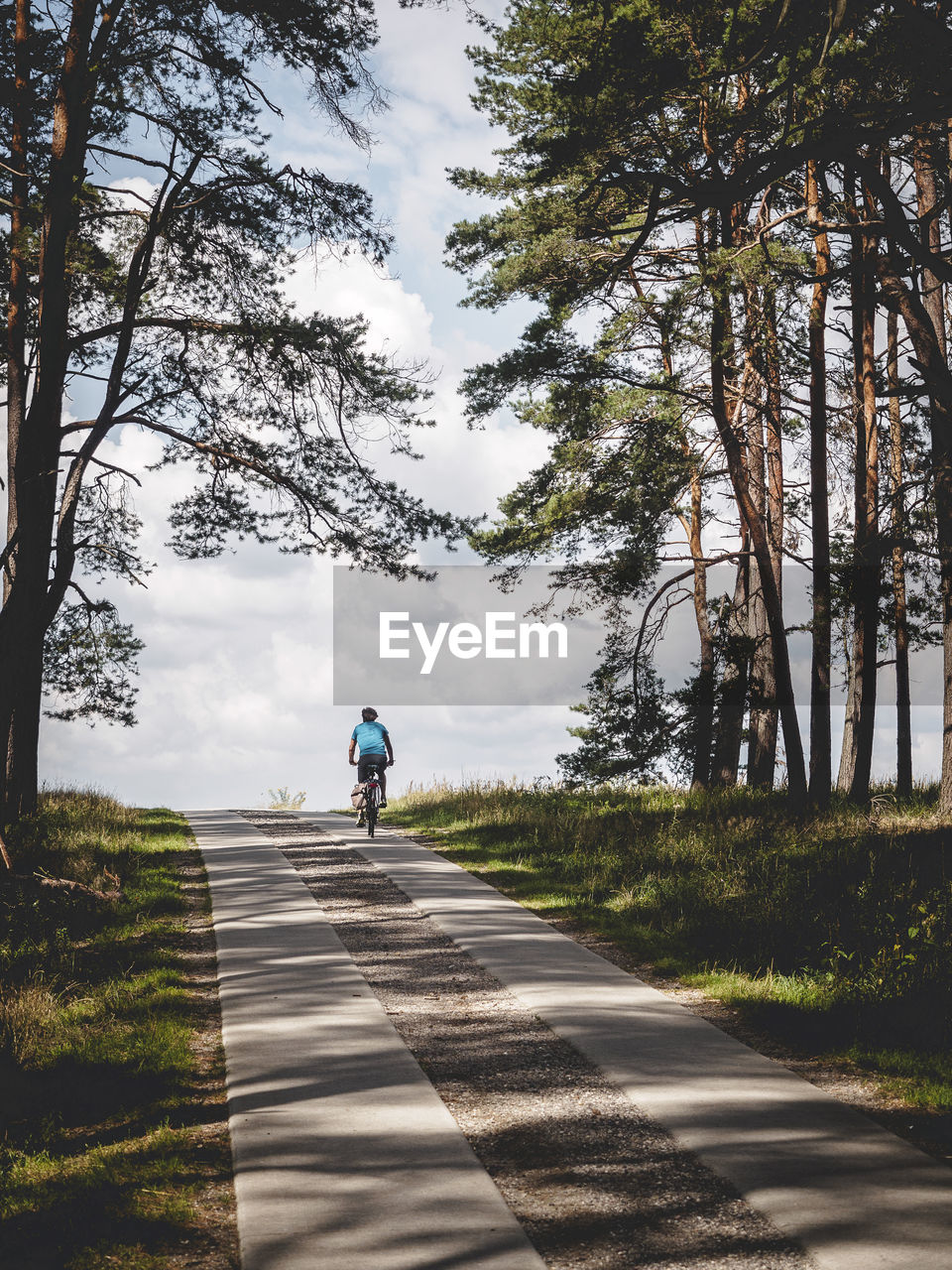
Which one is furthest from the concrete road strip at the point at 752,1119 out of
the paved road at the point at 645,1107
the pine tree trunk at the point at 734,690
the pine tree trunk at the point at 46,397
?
the pine tree trunk at the point at 734,690

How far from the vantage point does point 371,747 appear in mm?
16531

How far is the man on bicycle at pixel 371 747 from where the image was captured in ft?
54.1

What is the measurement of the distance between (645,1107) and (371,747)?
37.7 feet

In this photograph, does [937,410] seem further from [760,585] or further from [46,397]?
[46,397]

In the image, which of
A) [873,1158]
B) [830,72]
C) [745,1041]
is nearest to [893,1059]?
[745,1041]

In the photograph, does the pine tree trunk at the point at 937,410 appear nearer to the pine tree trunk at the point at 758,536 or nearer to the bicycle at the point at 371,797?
the pine tree trunk at the point at 758,536

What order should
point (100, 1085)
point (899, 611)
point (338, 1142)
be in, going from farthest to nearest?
1. point (899, 611)
2. point (100, 1085)
3. point (338, 1142)

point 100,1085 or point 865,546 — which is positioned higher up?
point 865,546

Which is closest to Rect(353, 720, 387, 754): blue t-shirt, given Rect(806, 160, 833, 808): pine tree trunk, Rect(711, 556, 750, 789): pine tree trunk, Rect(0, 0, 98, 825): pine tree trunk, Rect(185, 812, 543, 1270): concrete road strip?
Rect(0, 0, 98, 825): pine tree trunk

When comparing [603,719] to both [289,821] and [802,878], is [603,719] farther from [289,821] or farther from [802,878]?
[802,878]

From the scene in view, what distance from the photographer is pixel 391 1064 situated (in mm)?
5992

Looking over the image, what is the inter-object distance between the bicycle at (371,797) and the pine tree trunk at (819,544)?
23.9 ft

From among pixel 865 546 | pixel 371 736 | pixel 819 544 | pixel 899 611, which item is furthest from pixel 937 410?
pixel 371 736

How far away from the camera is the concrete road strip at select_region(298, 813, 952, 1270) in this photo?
4035 millimetres
